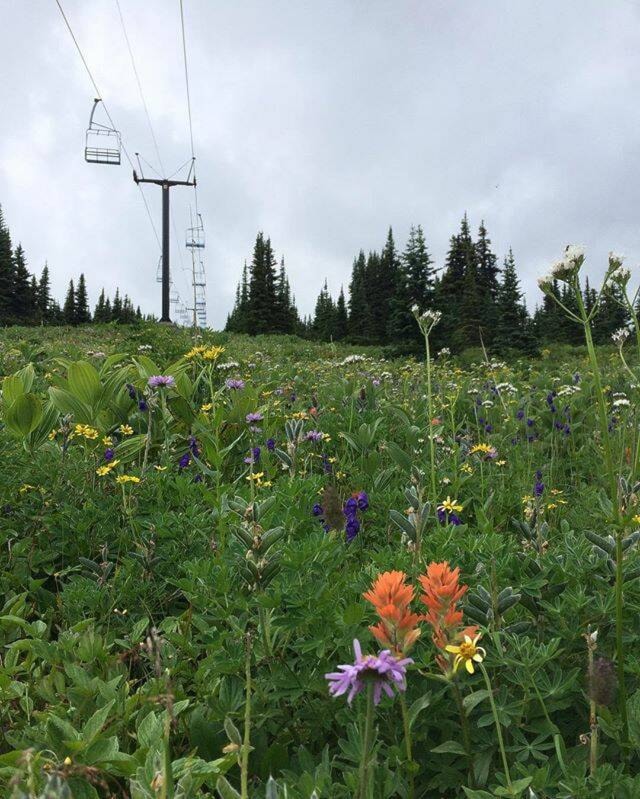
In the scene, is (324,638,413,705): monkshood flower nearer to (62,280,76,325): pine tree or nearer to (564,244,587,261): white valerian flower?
(564,244,587,261): white valerian flower

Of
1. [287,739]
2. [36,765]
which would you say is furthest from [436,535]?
[36,765]

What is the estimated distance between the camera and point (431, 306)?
31156 mm

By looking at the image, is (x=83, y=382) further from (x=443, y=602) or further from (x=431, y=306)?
(x=431, y=306)

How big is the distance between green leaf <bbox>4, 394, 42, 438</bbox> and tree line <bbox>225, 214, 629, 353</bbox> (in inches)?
697

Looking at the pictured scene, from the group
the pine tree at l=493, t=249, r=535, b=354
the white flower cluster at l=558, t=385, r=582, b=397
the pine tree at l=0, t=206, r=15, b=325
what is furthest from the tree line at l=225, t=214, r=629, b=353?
the pine tree at l=0, t=206, r=15, b=325

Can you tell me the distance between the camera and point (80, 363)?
3779 millimetres

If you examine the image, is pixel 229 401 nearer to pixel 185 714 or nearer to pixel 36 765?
pixel 185 714

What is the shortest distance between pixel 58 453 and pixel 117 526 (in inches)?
29.6

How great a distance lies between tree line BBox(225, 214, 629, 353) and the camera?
29703 millimetres

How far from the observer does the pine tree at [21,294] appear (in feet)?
214

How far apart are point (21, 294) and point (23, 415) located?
236 feet

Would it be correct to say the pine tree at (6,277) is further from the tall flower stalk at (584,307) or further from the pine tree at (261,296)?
the tall flower stalk at (584,307)

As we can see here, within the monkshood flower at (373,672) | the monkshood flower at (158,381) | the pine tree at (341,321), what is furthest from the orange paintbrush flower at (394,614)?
the pine tree at (341,321)

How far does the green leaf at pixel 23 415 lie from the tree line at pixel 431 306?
1769 cm
